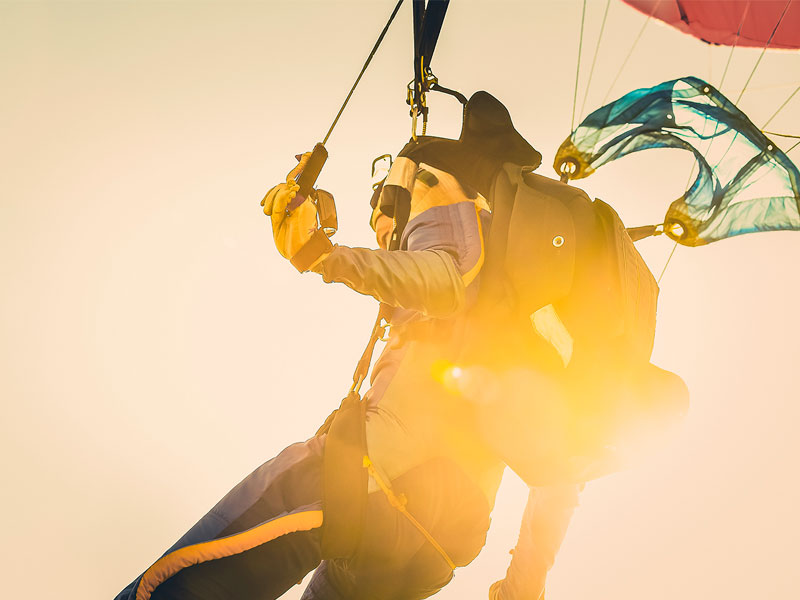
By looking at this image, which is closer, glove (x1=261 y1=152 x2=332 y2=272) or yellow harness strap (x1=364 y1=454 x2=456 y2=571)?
glove (x1=261 y1=152 x2=332 y2=272)

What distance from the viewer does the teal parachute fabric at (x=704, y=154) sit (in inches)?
65.5

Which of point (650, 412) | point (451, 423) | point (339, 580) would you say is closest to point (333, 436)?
point (451, 423)

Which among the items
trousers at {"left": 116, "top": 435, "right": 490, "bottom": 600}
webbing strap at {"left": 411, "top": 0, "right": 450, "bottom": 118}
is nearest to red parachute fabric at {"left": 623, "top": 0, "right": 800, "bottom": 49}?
webbing strap at {"left": 411, "top": 0, "right": 450, "bottom": 118}

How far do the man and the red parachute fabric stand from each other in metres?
1.82

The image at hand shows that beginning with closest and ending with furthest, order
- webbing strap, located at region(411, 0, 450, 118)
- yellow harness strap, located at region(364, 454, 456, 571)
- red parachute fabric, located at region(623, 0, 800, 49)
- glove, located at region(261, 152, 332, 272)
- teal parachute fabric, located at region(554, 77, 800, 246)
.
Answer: glove, located at region(261, 152, 332, 272) < yellow harness strap, located at region(364, 454, 456, 571) < webbing strap, located at region(411, 0, 450, 118) < teal parachute fabric, located at region(554, 77, 800, 246) < red parachute fabric, located at region(623, 0, 800, 49)

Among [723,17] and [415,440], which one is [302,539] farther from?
[723,17]

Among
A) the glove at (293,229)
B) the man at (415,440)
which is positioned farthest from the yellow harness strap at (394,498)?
the glove at (293,229)

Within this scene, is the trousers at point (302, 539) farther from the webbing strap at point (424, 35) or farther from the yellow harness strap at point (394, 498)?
the webbing strap at point (424, 35)

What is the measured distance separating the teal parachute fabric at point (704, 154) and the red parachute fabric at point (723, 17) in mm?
1211

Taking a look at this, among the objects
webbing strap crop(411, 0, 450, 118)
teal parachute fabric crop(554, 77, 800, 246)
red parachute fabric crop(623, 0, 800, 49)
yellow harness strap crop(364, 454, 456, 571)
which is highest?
red parachute fabric crop(623, 0, 800, 49)

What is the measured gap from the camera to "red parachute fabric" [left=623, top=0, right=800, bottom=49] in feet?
8.68

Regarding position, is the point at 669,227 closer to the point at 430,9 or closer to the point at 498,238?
the point at 498,238

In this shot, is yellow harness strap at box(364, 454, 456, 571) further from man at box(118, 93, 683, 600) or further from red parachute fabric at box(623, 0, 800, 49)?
red parachute fabric at box(623, 0, 800, 49)

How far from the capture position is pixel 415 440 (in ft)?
4.49
